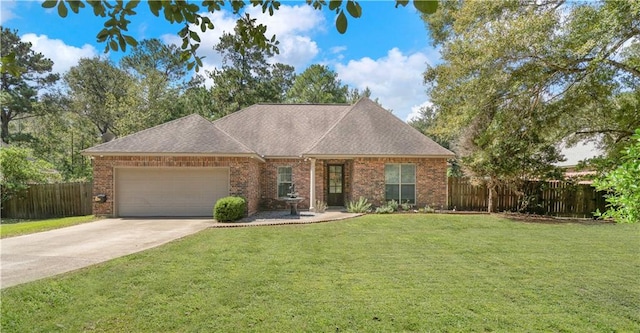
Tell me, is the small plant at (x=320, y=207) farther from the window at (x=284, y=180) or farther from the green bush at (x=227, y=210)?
the green bush at (x=227, y=210)

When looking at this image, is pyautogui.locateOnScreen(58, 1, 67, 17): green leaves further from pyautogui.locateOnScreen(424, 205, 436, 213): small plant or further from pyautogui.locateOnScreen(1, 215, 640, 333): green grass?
pyautogui.locateOnScreen(424, 205, 436, 213): small plant

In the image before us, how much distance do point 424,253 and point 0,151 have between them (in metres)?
18.2

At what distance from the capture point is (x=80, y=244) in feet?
28.2

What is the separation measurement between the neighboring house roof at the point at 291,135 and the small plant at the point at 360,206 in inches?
81.7

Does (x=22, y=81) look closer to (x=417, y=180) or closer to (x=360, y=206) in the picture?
(x=360, y=206)

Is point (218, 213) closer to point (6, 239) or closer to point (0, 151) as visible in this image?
point (6, 239)

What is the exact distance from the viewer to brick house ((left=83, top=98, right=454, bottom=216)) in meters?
13.4

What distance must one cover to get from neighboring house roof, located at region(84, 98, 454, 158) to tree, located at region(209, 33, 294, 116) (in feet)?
40.0

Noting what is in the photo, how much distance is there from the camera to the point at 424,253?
7727 millimetres

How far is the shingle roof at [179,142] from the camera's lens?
13133 mm

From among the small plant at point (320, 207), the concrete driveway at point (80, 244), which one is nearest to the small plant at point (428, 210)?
the small plant at point (320, 207)

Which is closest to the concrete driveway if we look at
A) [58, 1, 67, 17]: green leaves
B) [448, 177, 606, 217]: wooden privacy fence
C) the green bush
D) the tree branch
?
the green bush

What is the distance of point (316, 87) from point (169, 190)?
78.8ft

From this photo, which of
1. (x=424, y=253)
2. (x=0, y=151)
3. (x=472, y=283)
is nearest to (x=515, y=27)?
(x=424, y=253)
